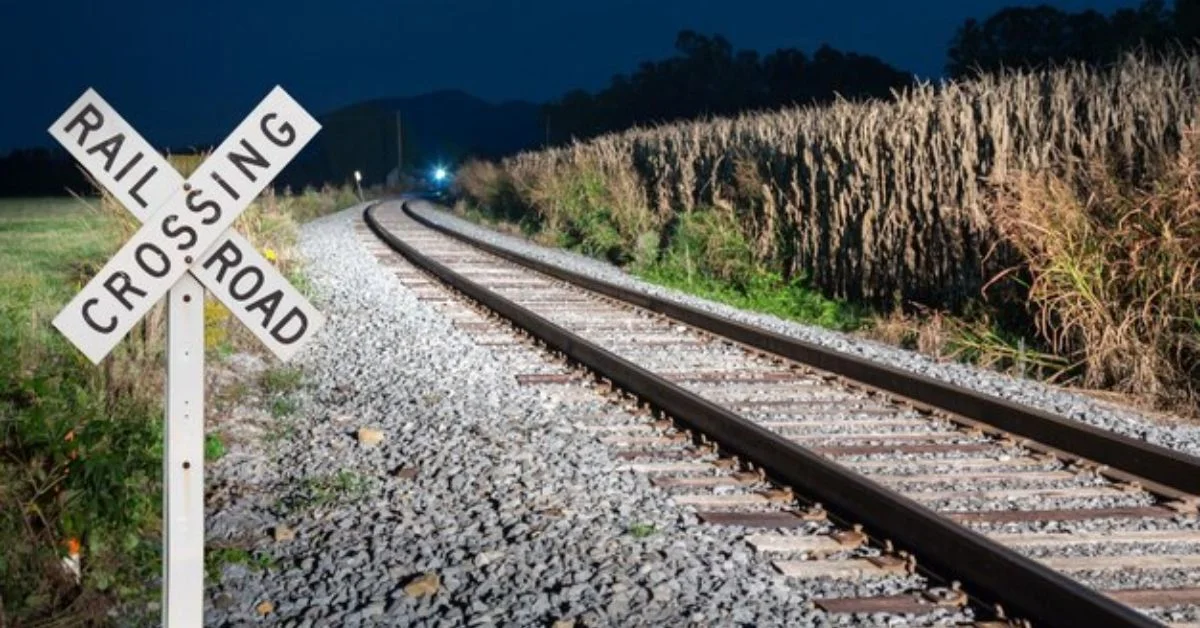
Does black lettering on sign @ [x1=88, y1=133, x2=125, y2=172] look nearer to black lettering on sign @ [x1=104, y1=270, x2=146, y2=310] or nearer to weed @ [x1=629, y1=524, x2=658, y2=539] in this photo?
black lettering on sign @ [x1=104, y1=270, x2=146, y2=310]

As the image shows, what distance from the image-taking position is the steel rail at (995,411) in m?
6.18

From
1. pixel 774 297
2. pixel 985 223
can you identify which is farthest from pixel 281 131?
pixel 774 297

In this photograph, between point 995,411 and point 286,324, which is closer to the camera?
point 286,324

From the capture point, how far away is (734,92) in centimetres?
7450

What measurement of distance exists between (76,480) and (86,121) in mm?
Result: 2130

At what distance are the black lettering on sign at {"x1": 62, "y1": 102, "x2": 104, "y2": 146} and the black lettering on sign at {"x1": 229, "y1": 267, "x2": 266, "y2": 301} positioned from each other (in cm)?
53

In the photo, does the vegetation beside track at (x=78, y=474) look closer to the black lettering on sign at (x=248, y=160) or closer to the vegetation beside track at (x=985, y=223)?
the black lettering on sign at (x=248, y=160)

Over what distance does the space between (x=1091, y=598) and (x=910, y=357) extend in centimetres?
682

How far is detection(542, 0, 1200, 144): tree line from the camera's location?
5384cm

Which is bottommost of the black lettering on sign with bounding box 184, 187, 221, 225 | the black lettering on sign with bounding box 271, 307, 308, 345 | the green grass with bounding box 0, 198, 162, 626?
the green grass with bounding box 0, 198, 162, 626

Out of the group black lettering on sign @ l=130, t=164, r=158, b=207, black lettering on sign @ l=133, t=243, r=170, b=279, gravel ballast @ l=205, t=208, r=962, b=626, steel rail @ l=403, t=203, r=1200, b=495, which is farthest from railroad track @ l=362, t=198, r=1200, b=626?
black lettering on sign @ l=130, t=164, r=158, b=207

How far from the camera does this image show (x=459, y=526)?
5609 millimetres

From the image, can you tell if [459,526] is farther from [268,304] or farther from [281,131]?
[281,131]

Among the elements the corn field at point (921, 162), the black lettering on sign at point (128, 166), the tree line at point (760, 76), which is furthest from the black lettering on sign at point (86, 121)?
the tree line at point (760, 76)
